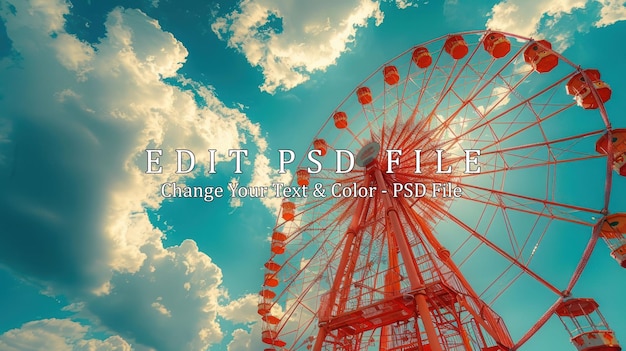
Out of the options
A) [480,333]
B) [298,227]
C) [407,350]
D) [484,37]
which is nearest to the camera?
[480,333]

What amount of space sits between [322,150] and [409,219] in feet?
28.5

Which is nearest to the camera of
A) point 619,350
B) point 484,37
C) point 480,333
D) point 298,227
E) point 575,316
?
point 619,350

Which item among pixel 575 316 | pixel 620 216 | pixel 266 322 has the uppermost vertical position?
pixel 266 322

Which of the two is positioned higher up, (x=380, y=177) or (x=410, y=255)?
(x=380, y=177)

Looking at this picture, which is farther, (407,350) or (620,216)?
(407,350)

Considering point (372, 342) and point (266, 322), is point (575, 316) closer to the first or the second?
point (372, 342)

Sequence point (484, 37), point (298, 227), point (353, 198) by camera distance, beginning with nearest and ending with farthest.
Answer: point (484, 37), point (353, 198), point (298, 227)

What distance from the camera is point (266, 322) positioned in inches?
794

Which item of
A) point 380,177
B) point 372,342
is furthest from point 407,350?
point 380,177

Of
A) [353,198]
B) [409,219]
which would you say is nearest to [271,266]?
[353,198]

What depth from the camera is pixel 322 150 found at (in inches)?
894

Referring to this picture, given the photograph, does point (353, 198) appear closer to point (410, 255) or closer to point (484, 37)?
point (410, 255)

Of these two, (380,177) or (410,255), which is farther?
(380,177)

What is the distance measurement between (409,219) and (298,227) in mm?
8090
